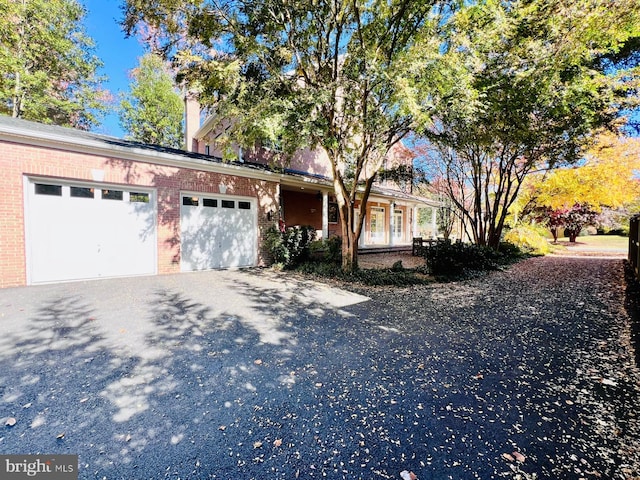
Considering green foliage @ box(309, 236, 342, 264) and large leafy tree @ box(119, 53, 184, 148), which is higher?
large leafy tree @ box(119, 53, 184, 148)

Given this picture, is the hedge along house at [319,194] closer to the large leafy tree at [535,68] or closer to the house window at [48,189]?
the large leafy tree at [535,68]

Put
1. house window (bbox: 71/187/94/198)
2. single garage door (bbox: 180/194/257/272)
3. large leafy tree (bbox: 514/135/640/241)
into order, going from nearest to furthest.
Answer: house window (bbox: 71/187/94/198) < single garage door (bbox: 180/194/257/272) < large leafy tree (bbox: 514/135/640/241)

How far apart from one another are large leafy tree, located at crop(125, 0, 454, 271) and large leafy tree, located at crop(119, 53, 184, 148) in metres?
19.6

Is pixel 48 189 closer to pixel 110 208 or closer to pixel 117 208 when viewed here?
pixel 110 208

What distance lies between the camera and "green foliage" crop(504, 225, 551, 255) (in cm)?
1598

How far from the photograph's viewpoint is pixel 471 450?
2.04 metres

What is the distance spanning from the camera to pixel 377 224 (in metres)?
18.8

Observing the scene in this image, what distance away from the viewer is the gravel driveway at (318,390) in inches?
77.1

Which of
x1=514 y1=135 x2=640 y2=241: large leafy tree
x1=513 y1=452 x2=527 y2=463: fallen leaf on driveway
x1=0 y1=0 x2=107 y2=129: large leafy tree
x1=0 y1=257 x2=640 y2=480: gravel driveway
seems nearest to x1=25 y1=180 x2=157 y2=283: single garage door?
x1=0 y1=257 x2=640 y2=480: gravel driveway

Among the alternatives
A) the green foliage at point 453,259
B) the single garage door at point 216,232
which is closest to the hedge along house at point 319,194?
the single garage door at point 216,232

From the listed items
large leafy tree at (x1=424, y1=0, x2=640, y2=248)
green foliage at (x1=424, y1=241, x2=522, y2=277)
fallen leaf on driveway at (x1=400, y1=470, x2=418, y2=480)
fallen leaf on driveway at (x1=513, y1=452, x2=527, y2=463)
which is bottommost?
fallen leaf on driveway at (x1=400, y1=470, x2=418, y2=480)

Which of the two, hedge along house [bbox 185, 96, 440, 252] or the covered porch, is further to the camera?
the covered porch

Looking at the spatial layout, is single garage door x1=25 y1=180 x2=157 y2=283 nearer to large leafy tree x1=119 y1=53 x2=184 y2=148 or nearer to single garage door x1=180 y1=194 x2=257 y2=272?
single garage door x1=180 y1=194 x2=257 y2=272

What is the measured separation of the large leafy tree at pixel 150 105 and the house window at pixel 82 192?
20060mm
